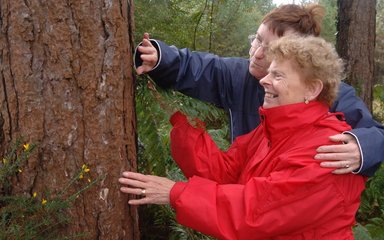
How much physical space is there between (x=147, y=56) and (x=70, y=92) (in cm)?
44

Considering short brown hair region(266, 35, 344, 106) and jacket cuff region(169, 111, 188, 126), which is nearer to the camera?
short brown hair region(266, 35, 344, 106)

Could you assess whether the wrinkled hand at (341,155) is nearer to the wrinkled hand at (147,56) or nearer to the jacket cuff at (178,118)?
the jacket cuff at (178,118)

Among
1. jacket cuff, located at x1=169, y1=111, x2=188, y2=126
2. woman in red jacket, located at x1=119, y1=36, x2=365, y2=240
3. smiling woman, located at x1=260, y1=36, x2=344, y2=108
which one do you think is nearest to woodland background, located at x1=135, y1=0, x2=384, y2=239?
jacket cuff, located at x1=169, y1=111, x2=188, y2=126

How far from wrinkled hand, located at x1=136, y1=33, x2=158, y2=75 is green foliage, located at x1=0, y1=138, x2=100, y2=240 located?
56 centimetres

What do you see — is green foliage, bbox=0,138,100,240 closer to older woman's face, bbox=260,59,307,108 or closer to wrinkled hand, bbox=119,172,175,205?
wrinkled hand, bbox=119,172,175,205

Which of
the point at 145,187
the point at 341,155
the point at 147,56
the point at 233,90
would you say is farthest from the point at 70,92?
the point at 341,155

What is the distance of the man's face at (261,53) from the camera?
8.28ft

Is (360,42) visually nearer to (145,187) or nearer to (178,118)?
(178,118)

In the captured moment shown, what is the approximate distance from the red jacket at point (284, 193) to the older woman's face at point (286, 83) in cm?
6

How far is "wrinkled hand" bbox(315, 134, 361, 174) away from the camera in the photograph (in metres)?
1.99

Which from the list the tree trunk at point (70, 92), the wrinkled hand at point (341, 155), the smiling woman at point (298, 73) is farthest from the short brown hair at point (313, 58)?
the tree trunk at point (70, 92)

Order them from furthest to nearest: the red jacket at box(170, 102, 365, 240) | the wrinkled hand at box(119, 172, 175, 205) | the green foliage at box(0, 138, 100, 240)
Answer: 1. the wrinkled hand at box(119, 172, 175, 205)
2. the red jacket at box(170, 102, 365, 240)
3. the green foliage at box(0, 138, 100, 240)

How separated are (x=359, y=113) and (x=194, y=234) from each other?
4.95ft

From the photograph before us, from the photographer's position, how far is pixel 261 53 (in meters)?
2.52
